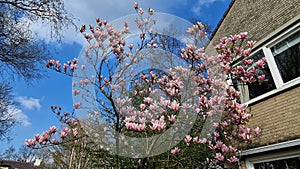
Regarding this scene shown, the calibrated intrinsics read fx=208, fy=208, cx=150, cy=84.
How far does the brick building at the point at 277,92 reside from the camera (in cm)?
339

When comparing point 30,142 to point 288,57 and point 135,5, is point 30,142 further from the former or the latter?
point 288,57

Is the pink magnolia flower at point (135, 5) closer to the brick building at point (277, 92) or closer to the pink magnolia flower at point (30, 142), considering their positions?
the brick building at point (277, 92)

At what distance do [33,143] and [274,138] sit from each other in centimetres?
366

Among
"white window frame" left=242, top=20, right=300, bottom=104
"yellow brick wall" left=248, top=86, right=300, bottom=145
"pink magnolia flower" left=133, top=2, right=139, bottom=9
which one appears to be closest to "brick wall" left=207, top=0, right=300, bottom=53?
"white window frame" left=242, top=20, right=300, bottom=104

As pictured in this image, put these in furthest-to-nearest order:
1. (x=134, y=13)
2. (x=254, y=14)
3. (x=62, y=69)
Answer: (x=254, y=14), (x=134, y=13), (x=62, y=69)

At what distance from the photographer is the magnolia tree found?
246 cm

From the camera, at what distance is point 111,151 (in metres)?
2.76

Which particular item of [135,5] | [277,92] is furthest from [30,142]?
[277,92]

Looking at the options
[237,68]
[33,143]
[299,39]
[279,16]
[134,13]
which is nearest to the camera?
[33,143]

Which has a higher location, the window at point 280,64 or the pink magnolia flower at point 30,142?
the window at point 280,64

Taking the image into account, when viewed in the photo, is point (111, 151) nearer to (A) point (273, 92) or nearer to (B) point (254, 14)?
(A) point (273, 92)

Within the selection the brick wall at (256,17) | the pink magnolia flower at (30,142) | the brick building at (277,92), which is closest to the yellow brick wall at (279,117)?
the brick building at (277,92)

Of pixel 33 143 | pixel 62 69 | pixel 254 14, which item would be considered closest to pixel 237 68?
pixel 62 69

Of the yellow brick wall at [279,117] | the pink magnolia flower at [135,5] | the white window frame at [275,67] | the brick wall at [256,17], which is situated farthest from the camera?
the brick wall at [256,17]
